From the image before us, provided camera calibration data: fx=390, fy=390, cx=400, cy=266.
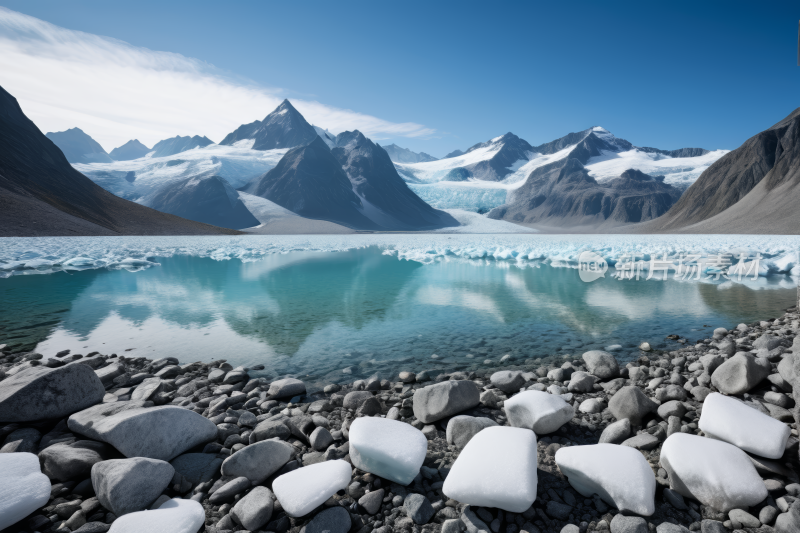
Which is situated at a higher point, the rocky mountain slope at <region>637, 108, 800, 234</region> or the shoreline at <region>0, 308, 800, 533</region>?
the rocky mountain slope at <region>637, 108, 800, 234</region>

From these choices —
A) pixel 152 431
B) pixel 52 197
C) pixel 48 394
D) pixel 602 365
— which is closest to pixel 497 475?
pixel 152 431

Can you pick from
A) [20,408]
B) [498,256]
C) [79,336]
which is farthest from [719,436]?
[498,256]

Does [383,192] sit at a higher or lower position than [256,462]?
higher

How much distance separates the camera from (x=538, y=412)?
2.69 m

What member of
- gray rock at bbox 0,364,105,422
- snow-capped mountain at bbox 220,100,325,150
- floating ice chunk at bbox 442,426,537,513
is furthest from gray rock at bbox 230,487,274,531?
snow-capped mountain at bbox 220,100,325,150

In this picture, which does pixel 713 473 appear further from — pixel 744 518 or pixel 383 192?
pixel 383 192

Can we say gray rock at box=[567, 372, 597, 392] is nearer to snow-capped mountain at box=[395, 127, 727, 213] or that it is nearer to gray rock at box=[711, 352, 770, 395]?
gray rock at box=[711, 352, 770, 395]

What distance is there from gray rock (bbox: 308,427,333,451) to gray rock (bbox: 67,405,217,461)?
687mm

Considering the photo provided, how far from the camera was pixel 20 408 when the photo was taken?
2.70m

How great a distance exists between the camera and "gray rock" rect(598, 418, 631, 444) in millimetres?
2602

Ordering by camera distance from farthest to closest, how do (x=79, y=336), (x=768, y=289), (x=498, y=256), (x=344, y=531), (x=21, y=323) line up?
(x=498, y=256) → (x=768, y=289) → (x=21, y=323) → (x=79, y=336) → (x=344, y=531)

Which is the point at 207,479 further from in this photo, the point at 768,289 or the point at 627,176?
the point at 627,176

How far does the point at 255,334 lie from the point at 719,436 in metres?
5.23

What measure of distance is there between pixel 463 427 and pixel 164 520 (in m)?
1.74
